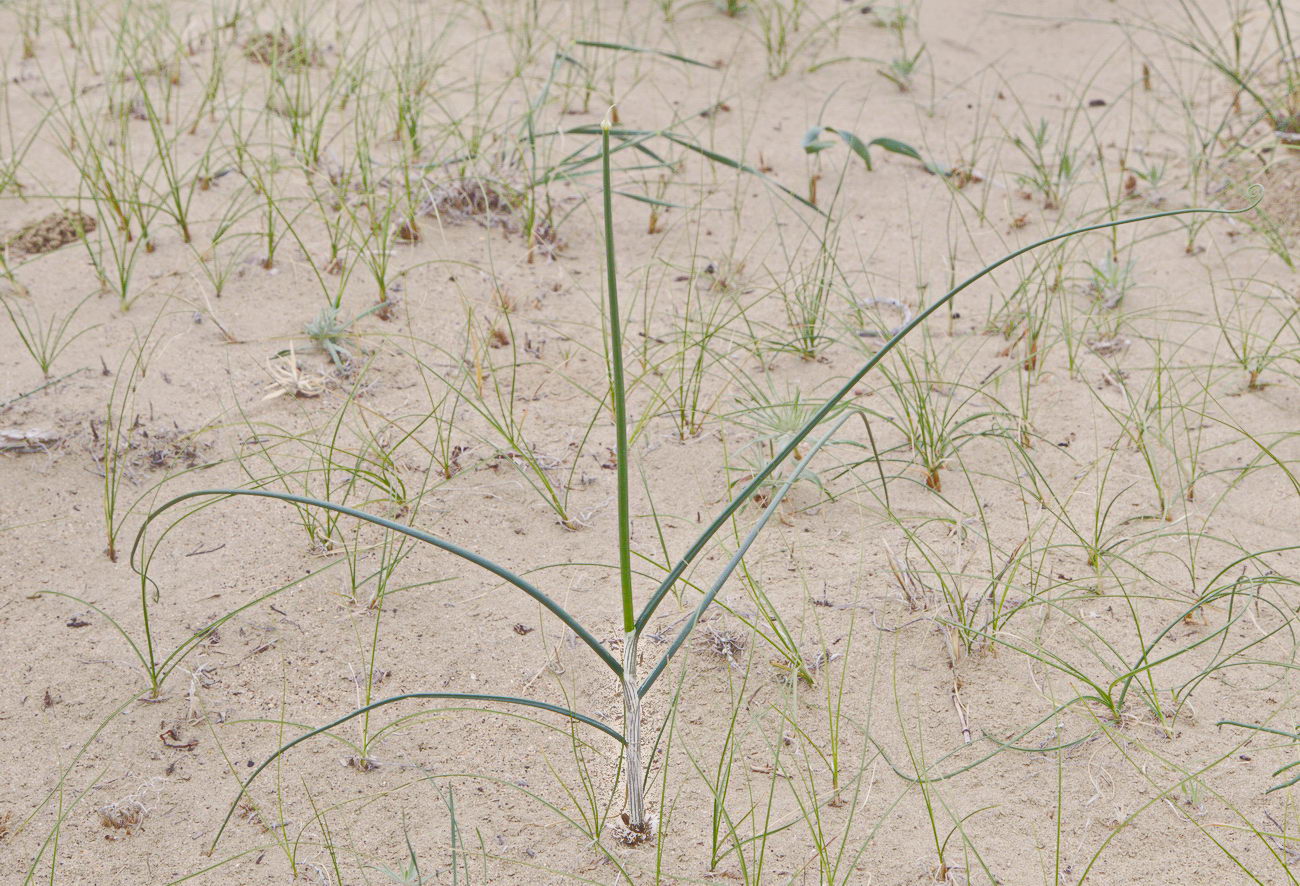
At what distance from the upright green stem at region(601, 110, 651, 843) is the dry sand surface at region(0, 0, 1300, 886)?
65 mm

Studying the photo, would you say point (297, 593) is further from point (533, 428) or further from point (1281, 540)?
point (1281, 540)

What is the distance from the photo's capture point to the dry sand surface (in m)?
1.77

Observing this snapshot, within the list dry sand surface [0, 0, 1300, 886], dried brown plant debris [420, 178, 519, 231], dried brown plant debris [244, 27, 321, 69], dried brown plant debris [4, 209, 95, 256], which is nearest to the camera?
dry sand surface [0, 0, 1300, 886]

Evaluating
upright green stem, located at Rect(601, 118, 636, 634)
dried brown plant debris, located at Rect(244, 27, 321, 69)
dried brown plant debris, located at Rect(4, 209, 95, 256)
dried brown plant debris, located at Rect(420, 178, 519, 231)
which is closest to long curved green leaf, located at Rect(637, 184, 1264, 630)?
upright green stem, located at Rect(601, 118, 636, 634)

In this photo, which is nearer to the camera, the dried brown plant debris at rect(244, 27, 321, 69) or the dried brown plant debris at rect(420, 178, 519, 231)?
the dried brown plant debris at rect(420, 178, 519, 231)

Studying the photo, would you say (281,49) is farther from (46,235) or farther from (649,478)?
(649,478)

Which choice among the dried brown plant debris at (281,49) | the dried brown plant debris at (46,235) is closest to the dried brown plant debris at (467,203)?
the dried brown plant debris at (281,49)

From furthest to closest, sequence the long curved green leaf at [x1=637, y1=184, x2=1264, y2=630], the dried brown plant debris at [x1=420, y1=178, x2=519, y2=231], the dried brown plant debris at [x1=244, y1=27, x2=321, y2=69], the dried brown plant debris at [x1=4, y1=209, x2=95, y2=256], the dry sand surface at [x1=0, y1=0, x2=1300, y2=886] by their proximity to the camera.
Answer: the dried brown plant debris at [x1=244, y1=27, x2=321, y2=69] < the dried brown plant debris at [x1=420, y1=178, x2=519, y2=231] < the dried brown plant debris at [x1=4, y1=209, x2=95, y2=256] < the dry sand surface at [x1=0, y1=0, x2=1300, y2=886] < the long curved green leaf at [x1=637, y1=184, x2=1264, y2=630]

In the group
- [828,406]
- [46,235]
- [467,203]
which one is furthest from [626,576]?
[46,235]

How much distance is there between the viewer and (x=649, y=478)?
2.47 m

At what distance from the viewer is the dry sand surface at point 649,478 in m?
1.77

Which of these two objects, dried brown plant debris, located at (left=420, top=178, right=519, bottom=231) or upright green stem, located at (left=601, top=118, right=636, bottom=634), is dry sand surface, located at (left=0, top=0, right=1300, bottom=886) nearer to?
dried brown plant debris, located at (left=420, top=178, right=519, bottom=231)

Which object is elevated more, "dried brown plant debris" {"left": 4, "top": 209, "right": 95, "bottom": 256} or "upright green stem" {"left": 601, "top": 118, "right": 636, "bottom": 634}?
"upright green stem" {"left": 601, "top": 118, "right": 636, "bottom": 634}

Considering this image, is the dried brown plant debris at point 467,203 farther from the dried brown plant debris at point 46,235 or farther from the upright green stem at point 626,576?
the upright green stem at point 626,576
